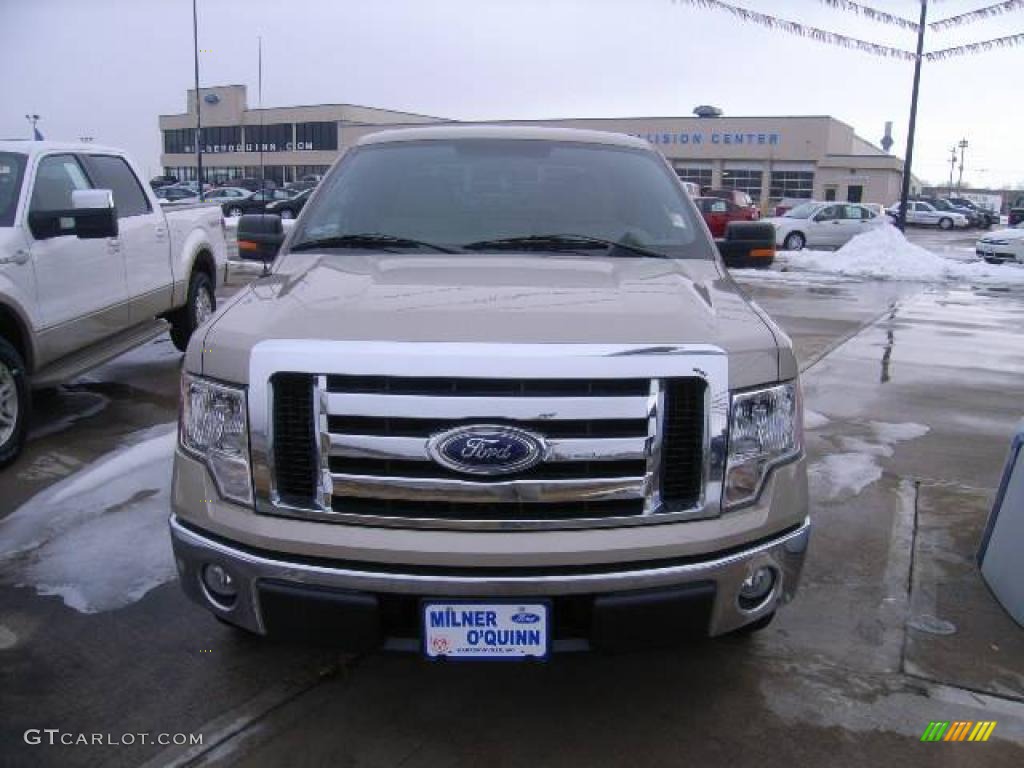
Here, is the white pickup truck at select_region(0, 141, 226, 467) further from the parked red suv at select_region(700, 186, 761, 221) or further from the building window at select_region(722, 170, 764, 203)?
the building window at select_region(722, 170, 764, 203)

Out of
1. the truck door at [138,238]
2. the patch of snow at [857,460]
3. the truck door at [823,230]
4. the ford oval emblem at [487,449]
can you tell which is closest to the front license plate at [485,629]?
the ford oval emblem at [487,449]

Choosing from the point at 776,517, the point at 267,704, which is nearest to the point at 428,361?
the point at 776,517

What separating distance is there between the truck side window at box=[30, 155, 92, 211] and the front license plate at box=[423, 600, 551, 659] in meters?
4.44

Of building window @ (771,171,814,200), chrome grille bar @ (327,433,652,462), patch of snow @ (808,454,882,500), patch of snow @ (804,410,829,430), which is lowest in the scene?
patch of snow @ (808,454,882,500)

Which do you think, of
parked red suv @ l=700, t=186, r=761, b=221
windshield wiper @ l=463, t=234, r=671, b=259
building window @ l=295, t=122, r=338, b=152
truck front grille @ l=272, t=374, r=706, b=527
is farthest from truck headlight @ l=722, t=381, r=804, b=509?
building window @ l=295, t=122, r=338, b=152

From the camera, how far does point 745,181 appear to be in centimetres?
5844

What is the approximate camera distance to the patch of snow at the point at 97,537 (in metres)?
3.70

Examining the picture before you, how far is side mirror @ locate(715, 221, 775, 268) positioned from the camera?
4.29 meters

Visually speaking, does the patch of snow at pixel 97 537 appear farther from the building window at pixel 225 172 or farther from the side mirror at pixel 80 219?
the building window at pixel 225 172

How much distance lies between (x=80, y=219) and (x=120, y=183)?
1.71 metres

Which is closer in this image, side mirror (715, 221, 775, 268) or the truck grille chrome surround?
the truck grille chrome surround

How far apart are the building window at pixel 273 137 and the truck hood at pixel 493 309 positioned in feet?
274

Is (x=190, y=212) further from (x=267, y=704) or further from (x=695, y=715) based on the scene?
(x=695, y=715)

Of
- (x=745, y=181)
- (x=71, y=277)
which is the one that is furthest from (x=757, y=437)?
(x=745, y=181)
